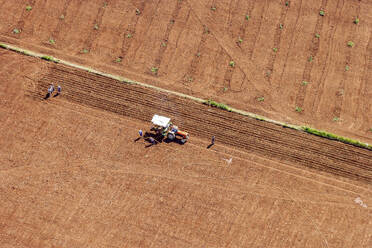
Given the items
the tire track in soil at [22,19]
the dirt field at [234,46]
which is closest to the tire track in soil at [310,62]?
the dirt field at [234,46]

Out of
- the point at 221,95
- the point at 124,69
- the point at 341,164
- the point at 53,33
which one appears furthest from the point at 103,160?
the point at 341,164

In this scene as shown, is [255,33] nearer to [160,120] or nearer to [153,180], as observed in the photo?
[160,120]

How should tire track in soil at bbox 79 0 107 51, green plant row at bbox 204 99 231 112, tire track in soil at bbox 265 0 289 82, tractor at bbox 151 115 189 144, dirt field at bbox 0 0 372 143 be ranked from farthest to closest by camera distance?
tire track in soil at bbox 79 0 107 51, tire track in soil at bbox 265 0 289 82, dirt field at bbox 0 0 372 143, green plant row at bbox 204 99 231 112, tractor at bbox 151 115 189 144

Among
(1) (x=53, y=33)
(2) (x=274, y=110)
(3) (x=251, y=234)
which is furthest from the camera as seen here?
(1) (x=53, y=33)

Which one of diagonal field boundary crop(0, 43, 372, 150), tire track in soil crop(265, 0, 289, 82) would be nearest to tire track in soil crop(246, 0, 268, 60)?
tire track in soil crop(265, 0, 289, 82)

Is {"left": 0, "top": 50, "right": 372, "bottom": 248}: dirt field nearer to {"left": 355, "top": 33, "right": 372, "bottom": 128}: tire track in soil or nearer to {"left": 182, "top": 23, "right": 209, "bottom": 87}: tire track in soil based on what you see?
{"left": 182, "top": 23, "right": 209, "bottom": 87}: tire track in soil

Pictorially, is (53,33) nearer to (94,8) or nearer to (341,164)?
(94,8)
